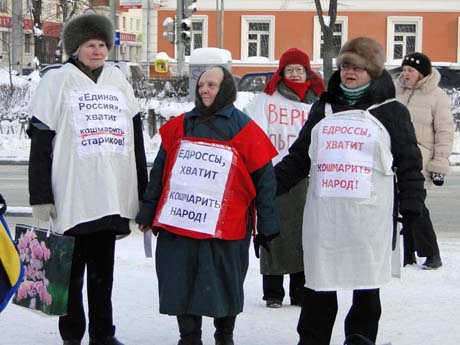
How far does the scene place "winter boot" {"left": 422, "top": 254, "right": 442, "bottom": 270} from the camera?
25.9 ft

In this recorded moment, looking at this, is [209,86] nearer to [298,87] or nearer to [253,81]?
[298,87]

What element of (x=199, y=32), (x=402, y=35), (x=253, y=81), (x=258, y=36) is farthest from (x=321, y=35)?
(x=253, y=81)

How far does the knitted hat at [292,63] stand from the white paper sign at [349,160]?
1.44 m

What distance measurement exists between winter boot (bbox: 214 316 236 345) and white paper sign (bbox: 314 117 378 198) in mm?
919

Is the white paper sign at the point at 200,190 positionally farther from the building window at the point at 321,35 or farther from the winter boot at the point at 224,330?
the building window at the point at 321,35

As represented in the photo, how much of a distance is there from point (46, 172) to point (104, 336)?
992mm

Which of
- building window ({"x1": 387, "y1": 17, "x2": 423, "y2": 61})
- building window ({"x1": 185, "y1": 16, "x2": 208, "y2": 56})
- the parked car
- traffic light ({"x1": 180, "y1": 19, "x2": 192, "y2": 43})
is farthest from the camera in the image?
building window ({"x1": 185, "y1": 16, "x2": 208, "y2": 56})

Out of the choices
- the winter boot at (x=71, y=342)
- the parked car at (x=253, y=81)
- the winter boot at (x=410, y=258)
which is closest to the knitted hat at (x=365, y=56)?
the winter boot at (x=71, y=342)

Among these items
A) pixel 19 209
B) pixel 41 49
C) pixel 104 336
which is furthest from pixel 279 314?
pixel 41 49

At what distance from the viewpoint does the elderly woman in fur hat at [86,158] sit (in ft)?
16.9

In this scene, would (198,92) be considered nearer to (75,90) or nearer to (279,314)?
(75,90)

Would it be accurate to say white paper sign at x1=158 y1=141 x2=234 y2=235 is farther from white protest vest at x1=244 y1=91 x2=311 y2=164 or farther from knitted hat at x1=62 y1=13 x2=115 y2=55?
white protest vest at x1=244 y1=91 x2=311 y2=164

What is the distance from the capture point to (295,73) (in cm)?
642

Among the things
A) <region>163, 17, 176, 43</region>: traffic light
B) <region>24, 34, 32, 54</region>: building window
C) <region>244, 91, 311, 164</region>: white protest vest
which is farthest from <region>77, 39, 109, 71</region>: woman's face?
<region>24, 34, 32, 54</region>: building window
